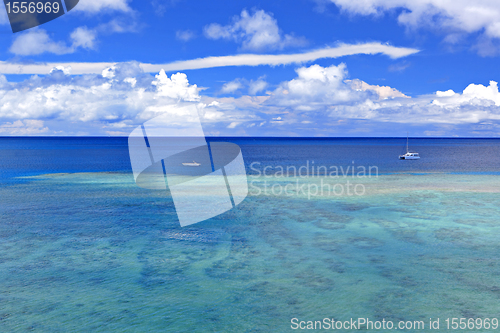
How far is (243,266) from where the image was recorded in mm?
16328

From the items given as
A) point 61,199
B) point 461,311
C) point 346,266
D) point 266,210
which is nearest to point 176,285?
point 346,266

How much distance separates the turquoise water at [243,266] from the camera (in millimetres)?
12195

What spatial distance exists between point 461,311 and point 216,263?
9.34 metres

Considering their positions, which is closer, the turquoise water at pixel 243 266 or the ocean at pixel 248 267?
the ocean at pixel 248 267

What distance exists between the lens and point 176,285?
1441 centimetres

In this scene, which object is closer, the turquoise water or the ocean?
the ocean

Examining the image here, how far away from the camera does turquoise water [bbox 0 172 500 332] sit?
12195 mm

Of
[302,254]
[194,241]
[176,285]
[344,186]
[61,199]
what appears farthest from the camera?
[344,186]

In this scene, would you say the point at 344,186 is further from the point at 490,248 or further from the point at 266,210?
the point at 490,248

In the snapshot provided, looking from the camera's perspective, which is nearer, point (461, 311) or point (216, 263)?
point (461, 311)

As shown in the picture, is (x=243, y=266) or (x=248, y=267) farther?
(x=243, y=266)

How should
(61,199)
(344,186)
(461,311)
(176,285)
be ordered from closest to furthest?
1. (461,311)
2. (176,285)
3. (61,199)
4. (344,186)

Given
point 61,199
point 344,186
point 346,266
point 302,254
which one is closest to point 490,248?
point 346,266

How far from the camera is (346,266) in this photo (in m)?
16.1
